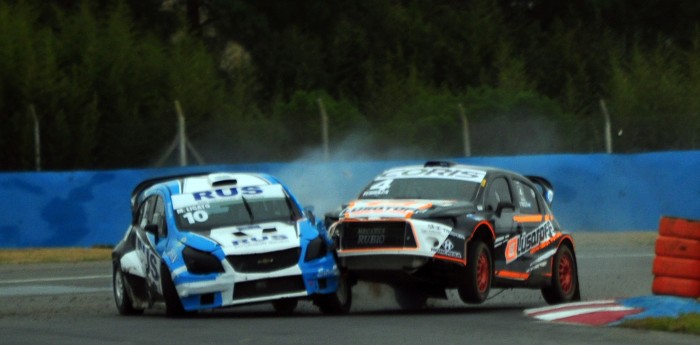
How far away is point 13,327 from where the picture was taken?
44.1 feet

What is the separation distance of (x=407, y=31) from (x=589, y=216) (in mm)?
27577

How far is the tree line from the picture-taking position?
101ft

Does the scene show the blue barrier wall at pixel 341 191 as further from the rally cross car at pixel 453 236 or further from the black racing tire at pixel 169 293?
the black racing tire at pixel 169 293

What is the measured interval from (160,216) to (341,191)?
1203 cm

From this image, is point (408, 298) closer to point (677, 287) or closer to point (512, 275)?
point (512, 275)

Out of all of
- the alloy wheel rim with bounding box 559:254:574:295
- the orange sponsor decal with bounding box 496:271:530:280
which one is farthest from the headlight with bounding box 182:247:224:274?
the alloy wheel rim with bounding box 559:254:574:295

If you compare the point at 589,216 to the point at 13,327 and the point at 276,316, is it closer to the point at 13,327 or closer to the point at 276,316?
the point at 276,316

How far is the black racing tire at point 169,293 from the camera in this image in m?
13.8

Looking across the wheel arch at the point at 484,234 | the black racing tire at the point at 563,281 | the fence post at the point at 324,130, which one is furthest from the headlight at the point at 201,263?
the fence post at the point at 324,130

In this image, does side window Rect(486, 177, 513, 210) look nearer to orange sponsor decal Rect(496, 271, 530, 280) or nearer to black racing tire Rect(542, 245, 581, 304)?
orange sponsor decal Rect(496, 271, 530, 280)

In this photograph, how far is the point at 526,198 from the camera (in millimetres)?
15844

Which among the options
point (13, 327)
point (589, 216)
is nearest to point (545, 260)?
point (13, 327)

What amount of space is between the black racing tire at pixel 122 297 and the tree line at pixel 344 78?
14.0 meters

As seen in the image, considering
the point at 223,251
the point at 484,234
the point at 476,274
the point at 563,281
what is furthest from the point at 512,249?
the point at 223,251
